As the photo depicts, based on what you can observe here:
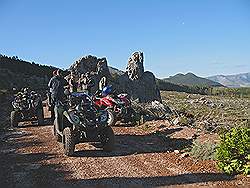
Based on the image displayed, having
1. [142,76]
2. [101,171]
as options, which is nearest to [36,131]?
[101,171]

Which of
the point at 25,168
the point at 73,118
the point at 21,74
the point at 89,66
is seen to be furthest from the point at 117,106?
the point at 21,74

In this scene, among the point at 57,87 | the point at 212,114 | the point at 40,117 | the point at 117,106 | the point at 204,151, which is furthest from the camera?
the point at 212,114

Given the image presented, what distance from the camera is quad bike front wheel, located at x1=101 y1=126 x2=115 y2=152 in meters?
9.48

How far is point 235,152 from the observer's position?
7883 millimetres

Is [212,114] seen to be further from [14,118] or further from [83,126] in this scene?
[83,126]

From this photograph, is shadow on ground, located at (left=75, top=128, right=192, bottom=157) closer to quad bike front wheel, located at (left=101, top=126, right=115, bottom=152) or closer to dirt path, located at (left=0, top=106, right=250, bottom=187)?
dirt path, located at (left=0, top=106, right=250, bottom=187)

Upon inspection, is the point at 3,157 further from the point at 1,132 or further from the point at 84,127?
the point at 1,132

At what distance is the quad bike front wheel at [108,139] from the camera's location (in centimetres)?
948

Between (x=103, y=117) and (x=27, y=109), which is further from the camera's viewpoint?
(x=27, y=109)

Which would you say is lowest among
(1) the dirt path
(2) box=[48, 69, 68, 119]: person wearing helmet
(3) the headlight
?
(1) the dirt path

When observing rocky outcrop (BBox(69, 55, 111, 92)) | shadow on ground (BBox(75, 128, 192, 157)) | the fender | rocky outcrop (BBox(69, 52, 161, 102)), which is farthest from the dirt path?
rocky outcrop (BBox(69, 55, 111, 92))

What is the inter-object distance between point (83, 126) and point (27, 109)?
6302 millimetres

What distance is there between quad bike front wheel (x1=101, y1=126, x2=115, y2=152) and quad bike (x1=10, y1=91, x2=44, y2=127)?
5.58m

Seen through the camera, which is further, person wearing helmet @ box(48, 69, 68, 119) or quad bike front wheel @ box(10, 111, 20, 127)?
quad bike front wheel @ box(10, 111, 20, 127)
